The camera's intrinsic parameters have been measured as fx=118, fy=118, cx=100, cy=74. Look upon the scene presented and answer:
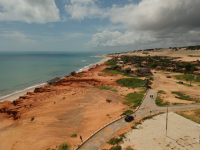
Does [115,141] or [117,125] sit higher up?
[115,141]

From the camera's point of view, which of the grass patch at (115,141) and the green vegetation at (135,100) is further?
the green vegetation at (135,100)

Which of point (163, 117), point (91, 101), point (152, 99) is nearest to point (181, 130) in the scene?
point (163, 117)

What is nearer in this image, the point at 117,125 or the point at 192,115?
the point at 117,125

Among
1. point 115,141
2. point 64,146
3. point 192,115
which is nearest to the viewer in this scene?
point 115,141

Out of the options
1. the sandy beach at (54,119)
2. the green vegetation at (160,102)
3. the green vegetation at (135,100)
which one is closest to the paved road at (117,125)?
the green vegetation at (160,102)

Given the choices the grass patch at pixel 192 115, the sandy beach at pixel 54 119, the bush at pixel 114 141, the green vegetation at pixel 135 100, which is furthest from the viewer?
the green vegetation at pixel 135 100

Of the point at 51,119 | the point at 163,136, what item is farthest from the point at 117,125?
the point at 51,119

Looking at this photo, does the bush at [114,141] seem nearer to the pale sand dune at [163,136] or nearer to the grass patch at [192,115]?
the pale sand dune at [163,136]

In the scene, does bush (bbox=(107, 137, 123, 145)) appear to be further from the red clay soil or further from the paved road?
the red clay soil

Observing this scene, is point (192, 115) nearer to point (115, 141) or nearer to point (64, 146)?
point (115, 141)
